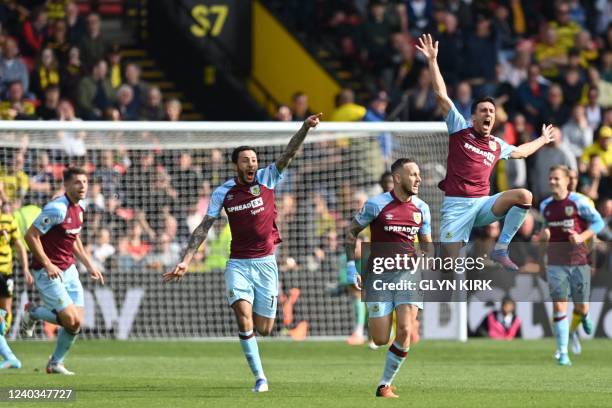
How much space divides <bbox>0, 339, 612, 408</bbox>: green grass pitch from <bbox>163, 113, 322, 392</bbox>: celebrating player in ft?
2.90

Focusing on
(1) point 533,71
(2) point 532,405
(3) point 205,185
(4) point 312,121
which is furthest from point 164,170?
(2) point 532,405

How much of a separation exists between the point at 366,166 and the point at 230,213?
9367 mm

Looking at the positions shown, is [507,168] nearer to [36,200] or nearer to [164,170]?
[164,170]

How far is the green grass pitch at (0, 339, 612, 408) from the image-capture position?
14156mm

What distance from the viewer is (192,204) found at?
23984 mm

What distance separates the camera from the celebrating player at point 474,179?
15.5 metres

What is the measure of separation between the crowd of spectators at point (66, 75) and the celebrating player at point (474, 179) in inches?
355

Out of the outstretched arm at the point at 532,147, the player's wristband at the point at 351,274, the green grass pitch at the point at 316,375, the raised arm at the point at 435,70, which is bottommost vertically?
the green grass pitch at the point at 316,375

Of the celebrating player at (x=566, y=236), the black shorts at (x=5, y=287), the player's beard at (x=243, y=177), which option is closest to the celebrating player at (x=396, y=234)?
the player's beard at (x=243, y=177)

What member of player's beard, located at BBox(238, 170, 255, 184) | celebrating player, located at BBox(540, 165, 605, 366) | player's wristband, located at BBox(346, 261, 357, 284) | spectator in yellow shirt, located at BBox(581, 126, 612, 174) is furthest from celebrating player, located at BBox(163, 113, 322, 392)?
spectator in yellow shirt, located at BBox(581, 126, 612, 174)

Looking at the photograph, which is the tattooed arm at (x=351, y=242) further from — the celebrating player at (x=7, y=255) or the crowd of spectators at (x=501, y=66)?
the crowd of spectators at (x=501, y=66)

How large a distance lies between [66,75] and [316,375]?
9.73 metres

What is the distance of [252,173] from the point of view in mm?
15258

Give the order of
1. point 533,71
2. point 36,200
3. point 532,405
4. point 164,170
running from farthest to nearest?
point 533,71 → point 164,170 → point 36,200 → point 532,405
